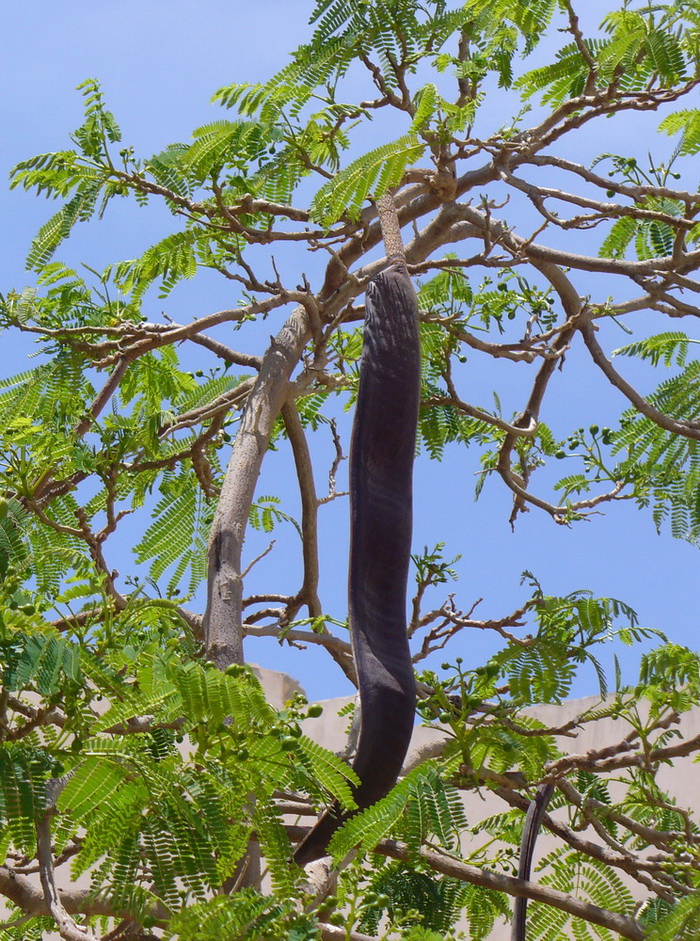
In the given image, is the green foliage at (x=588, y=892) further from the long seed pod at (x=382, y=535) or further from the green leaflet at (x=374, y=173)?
the green leaflet at (x=374, y=173)

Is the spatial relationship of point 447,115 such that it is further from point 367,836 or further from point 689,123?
point 367,836

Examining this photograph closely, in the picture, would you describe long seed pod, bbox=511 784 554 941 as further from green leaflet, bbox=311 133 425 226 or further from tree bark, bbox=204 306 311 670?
green leaflet, bbox=311 133 425 226

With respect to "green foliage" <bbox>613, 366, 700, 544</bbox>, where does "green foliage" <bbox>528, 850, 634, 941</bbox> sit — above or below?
below

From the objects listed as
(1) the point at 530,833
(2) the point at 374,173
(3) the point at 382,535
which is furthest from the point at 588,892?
(2) the point at 374,173

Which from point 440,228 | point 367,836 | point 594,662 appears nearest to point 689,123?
point 440,228

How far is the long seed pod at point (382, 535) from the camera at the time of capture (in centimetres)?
191

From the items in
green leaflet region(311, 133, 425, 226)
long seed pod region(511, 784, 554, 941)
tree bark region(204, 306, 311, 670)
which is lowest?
long seed pod region(511, 784, 554, 941)

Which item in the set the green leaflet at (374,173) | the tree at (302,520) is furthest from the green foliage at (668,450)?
the green leaflet at (374,173)

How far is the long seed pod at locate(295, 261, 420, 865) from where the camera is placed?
191 centimetres

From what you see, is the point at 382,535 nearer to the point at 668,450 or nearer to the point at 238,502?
the point at 238,502

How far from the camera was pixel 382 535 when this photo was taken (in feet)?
6.70

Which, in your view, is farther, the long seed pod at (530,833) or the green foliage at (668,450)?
the green foliage at (668,450)

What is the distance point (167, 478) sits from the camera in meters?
4.03

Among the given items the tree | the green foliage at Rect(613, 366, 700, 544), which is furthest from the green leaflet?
the green foliage at Rect(613, 366, 700, 544)
